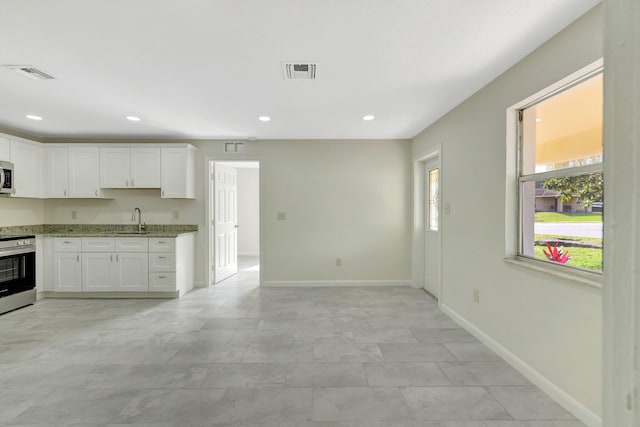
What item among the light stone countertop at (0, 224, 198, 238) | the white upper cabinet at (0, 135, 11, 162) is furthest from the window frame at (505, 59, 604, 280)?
the white upper cabinet at (0, 135, 11, 162)

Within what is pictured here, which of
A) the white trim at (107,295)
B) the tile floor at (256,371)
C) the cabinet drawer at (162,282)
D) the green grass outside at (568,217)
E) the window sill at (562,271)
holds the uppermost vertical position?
the green grass outside at (568,217)

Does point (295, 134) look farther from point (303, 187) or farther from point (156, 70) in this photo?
point (156, 70)

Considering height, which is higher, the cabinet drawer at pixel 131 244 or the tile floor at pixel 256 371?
the cabinet drawer at pixel 131 244

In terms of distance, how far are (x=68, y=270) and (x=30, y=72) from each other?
9.32 ft

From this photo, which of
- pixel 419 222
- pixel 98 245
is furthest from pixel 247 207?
pixel 419 222

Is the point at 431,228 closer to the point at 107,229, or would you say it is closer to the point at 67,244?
the point at 107,229

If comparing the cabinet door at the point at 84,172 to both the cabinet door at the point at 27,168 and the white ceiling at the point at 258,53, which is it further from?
the white ceiling at the point at 258,53

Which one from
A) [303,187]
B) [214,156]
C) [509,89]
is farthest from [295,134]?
[509,89]

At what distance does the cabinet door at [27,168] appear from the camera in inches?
160

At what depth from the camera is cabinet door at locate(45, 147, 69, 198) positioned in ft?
14.6

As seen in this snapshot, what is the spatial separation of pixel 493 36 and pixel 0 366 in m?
4.46

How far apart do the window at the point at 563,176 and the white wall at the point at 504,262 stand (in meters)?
0.15

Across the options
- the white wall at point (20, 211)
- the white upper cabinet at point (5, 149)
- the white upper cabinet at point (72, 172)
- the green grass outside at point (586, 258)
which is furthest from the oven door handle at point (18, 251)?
the green grass outside at point (586, 258)

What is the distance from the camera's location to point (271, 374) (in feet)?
7.56
